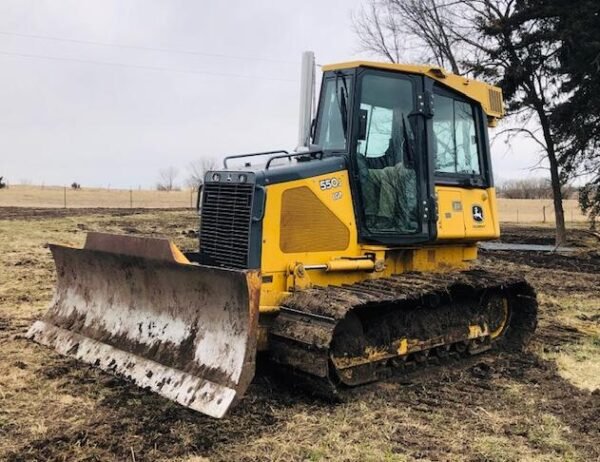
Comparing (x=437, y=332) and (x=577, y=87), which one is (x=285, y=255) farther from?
(x=577, y=87)

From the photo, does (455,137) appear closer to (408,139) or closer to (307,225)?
(408,139)

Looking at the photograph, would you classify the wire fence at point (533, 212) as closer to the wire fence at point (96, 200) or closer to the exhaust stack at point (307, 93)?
the wire fence at point (96, 200)

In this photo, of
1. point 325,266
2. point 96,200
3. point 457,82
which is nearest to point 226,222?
point 325,266

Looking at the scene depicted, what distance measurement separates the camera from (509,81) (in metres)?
21.2

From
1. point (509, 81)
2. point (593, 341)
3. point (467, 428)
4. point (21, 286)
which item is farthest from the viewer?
point (509, 81)

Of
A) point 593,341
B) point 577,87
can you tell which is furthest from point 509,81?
point 593,341

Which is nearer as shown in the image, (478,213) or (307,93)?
(307,93)

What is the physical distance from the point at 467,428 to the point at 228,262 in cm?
243

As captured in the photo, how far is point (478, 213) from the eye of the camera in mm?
7266

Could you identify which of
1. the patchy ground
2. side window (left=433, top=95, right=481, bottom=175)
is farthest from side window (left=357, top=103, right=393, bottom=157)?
the patchy ground

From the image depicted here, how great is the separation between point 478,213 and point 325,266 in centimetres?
223

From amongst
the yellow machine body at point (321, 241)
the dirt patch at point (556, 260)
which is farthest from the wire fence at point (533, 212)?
the yellow machine body at point (321, 241)

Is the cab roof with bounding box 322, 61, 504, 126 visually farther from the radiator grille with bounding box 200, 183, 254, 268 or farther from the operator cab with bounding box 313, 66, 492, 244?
the radiator grille with bounding box 200, 183, 254, 268

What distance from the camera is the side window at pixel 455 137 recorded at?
677cm
